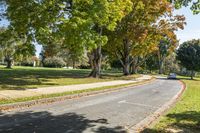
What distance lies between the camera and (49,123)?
9.56 m

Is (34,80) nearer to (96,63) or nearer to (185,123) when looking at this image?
(96,63)

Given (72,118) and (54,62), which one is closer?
(72,118)

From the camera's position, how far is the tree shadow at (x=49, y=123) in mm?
8664

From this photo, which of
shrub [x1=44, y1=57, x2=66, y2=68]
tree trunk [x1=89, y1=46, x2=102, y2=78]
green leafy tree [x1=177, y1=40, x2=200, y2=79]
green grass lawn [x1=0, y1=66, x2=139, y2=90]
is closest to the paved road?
green grass lawn [x1=0, y1=66, x2=139, y2=90]

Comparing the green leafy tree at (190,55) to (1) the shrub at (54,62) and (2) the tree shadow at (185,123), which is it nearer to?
(1) the shrub at (54,62)

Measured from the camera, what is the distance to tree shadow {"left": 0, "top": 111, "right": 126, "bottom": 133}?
8664 millimetres

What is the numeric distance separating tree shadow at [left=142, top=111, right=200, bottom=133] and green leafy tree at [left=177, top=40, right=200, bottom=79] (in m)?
55.9

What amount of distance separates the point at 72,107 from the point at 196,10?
6183 millimetres

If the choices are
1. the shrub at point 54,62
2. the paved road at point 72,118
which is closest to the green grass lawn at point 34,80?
the paved road at point 72,118

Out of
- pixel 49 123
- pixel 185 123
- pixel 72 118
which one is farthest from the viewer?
pixel 185 123

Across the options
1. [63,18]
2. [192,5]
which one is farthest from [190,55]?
[192,5]

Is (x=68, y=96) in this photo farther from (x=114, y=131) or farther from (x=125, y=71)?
(x=125, y=71)

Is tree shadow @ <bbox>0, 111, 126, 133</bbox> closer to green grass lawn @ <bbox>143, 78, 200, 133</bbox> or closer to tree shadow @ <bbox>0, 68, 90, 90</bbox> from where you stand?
green grass lawn @ <bbox>143, 78, 200, 133</bbox>

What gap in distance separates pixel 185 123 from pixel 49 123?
465cm
